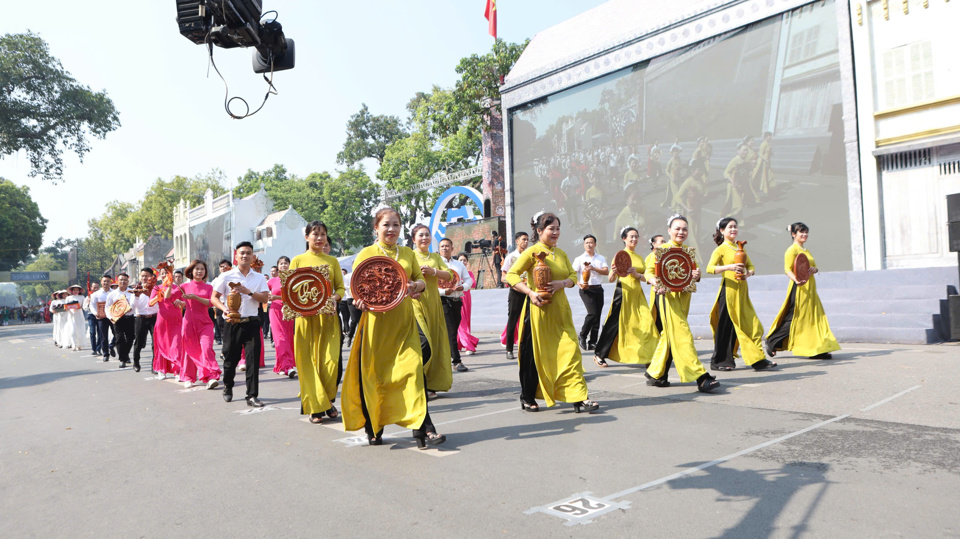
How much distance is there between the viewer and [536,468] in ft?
14.0

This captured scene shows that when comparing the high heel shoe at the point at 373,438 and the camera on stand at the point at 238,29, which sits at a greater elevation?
the camera on stand at the point at 238,29

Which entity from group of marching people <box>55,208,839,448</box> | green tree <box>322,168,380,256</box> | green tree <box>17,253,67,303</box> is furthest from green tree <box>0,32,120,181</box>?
green tree <box>17,253,67,303</box>

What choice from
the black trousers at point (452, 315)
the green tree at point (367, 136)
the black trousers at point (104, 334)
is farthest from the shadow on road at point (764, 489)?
the green tree at point (367, 136)

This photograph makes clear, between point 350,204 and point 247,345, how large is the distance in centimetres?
4568

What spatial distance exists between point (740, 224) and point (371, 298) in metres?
14.0

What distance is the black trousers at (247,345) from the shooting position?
7262 mm

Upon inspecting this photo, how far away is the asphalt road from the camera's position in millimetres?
3352

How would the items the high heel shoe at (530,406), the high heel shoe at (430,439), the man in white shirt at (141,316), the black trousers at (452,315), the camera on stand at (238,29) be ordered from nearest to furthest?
the high heel shoe at (430,439)
the camera on stand at (238,29)
the high heel shoe at (530,406)
the black trousers at (452,315)
the man in white shirt at (141,316)

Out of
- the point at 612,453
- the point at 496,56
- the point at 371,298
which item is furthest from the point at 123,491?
the point at 496,56

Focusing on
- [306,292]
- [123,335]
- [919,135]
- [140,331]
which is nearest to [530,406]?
[306,292]

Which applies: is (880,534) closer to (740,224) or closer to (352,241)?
(740,224)

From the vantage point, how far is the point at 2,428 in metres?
6.99

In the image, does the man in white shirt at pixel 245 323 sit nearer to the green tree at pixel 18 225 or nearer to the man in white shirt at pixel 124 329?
the man in white shirt at pixel 124 329

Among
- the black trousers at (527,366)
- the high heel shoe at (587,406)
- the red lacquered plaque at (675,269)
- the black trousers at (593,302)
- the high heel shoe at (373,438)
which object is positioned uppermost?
the red lacquered plaque at (675,269)
